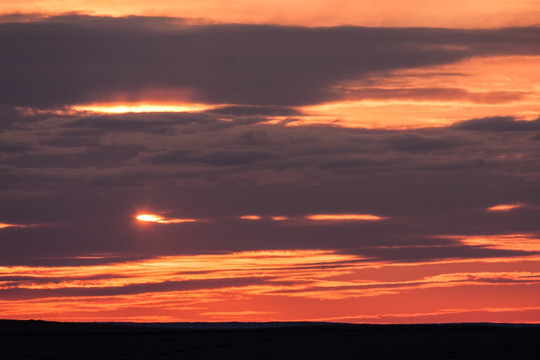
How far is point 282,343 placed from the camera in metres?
73.6

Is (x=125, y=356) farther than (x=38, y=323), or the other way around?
(x=38, y=323)

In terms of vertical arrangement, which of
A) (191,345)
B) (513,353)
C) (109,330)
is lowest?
(513,353)

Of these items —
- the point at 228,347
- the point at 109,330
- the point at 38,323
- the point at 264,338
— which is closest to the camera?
the point at 228,347

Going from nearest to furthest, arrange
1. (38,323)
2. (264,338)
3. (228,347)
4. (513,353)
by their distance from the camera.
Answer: (513,353) → (228,347) → (264,338) → (38,323)

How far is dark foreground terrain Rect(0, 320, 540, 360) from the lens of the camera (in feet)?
222

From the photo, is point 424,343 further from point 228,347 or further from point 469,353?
point 228,347

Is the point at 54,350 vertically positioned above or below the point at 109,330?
below

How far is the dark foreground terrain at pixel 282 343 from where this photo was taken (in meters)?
67.6

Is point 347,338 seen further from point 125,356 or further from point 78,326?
point 78,326

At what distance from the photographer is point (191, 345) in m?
73.8

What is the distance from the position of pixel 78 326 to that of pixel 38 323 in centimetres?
489

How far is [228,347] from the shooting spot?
71750 millimetres

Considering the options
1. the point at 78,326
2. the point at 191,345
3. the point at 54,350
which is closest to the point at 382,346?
the point at 191,345

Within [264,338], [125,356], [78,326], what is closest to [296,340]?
[264,338]
